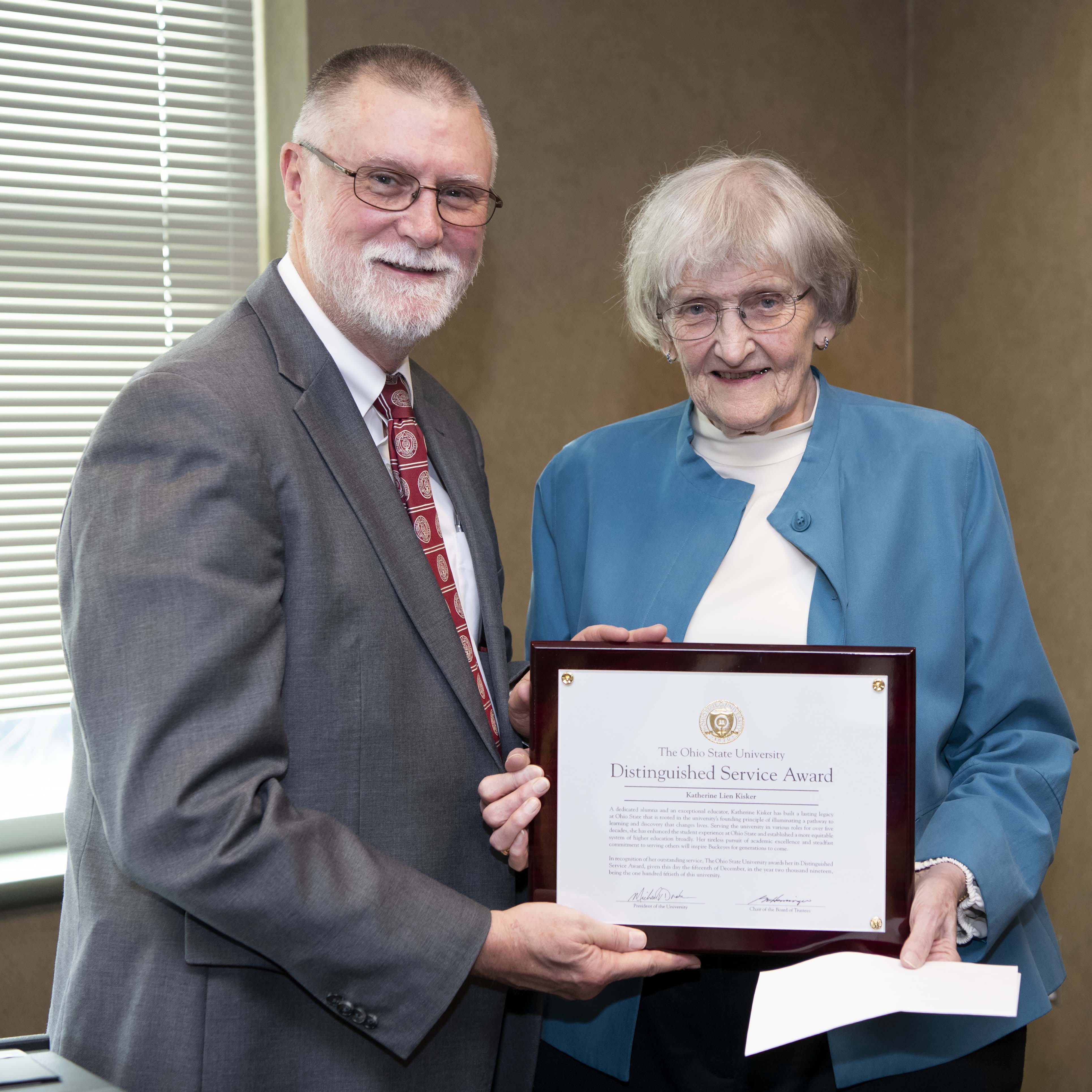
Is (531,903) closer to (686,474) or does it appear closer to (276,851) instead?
(276,851)

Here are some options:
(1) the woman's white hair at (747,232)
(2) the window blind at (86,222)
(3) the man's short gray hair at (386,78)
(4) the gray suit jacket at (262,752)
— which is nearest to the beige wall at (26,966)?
(2) the window blind at (86,222)

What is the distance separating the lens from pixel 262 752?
1.24 metres

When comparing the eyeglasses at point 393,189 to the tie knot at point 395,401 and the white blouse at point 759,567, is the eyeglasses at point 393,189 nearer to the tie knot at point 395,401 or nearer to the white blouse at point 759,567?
the tie knot at point 395,401

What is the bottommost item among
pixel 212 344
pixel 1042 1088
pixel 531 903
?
pixel 1042 1088

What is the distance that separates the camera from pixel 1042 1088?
2.87 metres

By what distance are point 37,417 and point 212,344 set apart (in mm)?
1349

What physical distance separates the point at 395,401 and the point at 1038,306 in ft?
6.56

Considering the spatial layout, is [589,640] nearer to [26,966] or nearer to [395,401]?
[395,401]

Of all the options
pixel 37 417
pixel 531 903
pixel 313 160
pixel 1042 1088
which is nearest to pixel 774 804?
pixel 531 903

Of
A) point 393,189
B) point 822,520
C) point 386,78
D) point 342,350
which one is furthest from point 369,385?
point 822,520

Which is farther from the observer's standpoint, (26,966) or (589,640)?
(26,966)

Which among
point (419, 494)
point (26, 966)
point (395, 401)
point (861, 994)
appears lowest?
point (26, 966)
